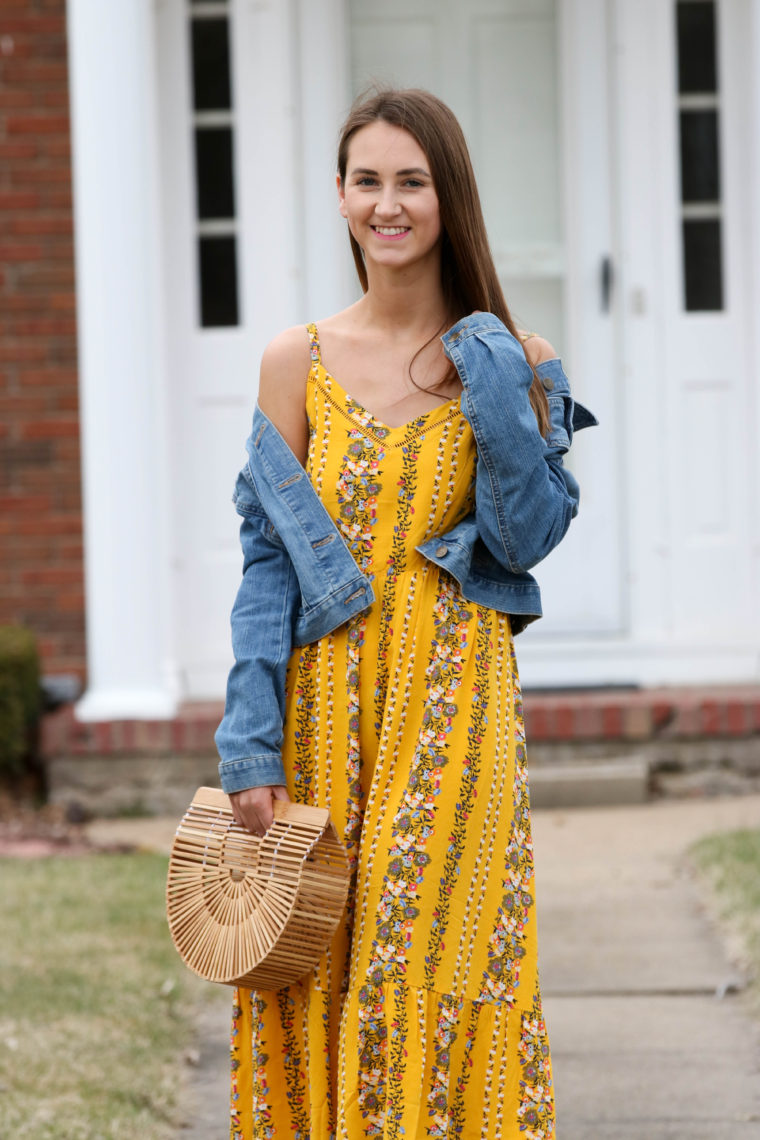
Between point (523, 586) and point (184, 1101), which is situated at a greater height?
point (523, 586)

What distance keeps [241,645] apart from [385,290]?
0.58 meters

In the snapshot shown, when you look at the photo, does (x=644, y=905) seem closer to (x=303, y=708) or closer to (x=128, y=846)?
(x=128, y=846)

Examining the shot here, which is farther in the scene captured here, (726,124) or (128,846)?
(726,124)

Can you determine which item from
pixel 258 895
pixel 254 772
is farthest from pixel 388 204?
pixel 258 895

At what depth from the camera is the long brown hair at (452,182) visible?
225cm

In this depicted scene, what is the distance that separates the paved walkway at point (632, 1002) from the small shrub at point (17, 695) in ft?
2.60

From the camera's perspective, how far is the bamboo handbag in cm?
214

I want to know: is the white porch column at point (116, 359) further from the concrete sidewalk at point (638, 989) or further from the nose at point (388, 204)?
the nose at point (388, 204)

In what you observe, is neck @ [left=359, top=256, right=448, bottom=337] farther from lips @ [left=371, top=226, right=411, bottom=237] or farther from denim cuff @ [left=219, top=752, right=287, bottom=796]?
denim cuff @ [left=219, top=752, right=287, bottom=796]

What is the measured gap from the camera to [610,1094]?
3291mm

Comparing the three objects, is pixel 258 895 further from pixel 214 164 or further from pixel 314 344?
pixel 214 164

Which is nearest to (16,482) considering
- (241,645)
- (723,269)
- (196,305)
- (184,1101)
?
(196,305)

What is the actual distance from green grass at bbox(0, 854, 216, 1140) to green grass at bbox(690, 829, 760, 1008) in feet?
4.70

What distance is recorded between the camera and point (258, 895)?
2188 mm
